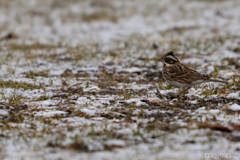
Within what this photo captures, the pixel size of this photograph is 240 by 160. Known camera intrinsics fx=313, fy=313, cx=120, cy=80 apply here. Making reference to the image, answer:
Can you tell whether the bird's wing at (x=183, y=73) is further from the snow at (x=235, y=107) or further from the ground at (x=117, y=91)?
the snow at (x=235, y=107)

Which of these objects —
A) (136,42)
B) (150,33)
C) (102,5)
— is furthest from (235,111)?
(102,5)

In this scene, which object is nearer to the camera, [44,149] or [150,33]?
[44,149]

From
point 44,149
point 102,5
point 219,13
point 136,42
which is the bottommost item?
point 44,149

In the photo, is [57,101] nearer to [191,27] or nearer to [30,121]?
[30,121]

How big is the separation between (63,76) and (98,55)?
3099 millimetres

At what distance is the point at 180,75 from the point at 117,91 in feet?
5.34

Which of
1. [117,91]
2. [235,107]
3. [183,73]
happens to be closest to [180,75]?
[183,73]

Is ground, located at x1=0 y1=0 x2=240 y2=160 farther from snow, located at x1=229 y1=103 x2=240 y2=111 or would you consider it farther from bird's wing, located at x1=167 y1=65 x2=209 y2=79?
bird's wing, located at x1=167 y1=65 x2=209 y2=79

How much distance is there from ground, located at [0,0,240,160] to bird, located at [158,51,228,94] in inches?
12.2

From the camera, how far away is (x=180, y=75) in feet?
21.9

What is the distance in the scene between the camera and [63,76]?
9.30m

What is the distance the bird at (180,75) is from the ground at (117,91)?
310 mm

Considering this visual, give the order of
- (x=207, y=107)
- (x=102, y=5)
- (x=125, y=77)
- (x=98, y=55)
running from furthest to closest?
(x=102, y=5) → (x=98, y=55) → (x=125, y=77) → (x=207, y=107)

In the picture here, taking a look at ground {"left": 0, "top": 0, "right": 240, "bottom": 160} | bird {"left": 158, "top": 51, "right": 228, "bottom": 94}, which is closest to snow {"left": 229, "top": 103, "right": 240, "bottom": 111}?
ground {"left": 0, "top": 0, "right": 240, "bottom": 160}
